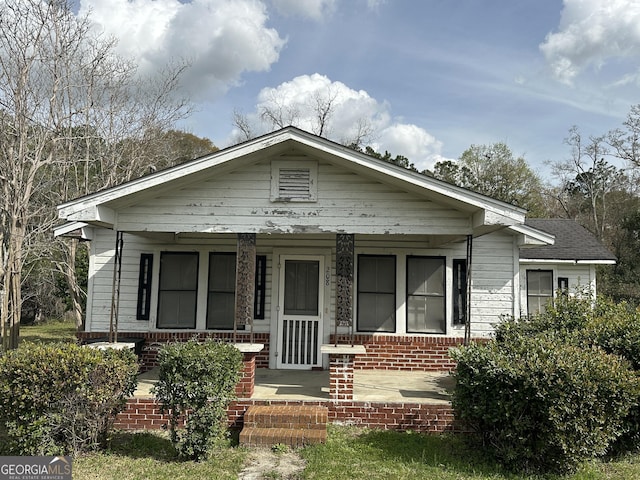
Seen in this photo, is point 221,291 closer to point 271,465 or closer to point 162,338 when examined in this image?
point 162,338

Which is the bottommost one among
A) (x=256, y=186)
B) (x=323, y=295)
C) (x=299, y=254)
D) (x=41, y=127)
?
(x=323, y=295)

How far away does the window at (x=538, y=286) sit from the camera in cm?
1132

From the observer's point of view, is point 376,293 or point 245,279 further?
point 376,293

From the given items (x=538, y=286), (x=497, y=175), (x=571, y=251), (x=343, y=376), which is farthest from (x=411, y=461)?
(x=497, y=175)

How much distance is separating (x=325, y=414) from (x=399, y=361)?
3.47 m

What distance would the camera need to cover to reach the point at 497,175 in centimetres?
3550

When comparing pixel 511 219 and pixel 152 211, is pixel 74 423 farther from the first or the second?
pixel 511 219

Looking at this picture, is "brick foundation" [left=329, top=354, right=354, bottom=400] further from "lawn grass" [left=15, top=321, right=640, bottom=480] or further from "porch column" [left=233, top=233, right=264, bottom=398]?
"porch column" [left=233, top=233, right=264, bottom=398]

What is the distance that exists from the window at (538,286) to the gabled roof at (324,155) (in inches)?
190

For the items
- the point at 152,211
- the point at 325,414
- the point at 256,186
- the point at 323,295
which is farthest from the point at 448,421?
the point at 152,211

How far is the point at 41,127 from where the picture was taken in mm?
12492

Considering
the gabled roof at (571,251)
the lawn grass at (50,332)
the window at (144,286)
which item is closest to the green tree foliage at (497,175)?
the gabled roof at (571,251)

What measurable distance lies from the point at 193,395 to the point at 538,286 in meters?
8.77

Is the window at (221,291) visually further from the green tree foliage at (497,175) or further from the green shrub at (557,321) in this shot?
the green tree foliage at (497,175)
